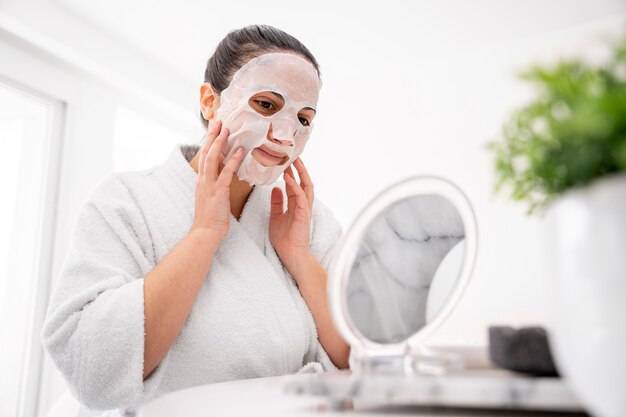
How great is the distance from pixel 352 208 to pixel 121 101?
51.8 inches

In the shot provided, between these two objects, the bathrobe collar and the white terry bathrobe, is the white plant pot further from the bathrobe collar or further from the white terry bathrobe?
the bathrobe collar

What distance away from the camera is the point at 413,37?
97.8 inches

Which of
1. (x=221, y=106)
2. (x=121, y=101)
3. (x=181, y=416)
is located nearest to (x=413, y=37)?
(x=121, y=101)

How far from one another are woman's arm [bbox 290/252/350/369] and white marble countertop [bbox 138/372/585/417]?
11.6 inches

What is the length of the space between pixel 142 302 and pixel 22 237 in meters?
1.60

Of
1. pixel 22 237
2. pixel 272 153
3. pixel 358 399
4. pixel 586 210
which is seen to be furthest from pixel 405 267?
pixel 22 237

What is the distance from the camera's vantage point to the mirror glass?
511 millimetres

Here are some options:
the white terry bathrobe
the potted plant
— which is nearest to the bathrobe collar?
the white terry bathrobe

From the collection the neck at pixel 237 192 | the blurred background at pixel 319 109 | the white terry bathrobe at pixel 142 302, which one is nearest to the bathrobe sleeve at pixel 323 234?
the white terry bathrobe at pixel 142 302

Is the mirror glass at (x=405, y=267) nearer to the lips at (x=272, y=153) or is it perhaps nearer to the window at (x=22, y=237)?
the lips at (x=272, y=153)

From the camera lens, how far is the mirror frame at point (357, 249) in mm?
484

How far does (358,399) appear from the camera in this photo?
41 cm

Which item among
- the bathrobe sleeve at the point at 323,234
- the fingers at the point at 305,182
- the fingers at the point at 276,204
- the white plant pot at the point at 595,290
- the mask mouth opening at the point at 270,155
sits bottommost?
the white plant pot at the point at 595,290

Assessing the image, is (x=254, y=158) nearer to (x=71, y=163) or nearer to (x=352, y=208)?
(x=71, y=163)
